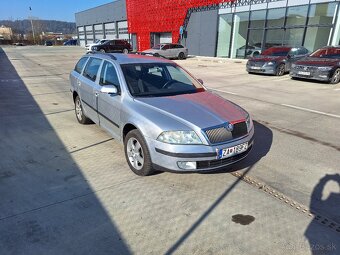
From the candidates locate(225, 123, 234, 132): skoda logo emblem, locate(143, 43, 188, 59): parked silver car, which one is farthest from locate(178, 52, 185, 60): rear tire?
locate(225, 123, 234, 132): skoda logo emblem

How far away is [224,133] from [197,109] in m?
0.53

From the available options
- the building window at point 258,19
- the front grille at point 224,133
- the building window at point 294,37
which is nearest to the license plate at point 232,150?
the front grille at point 224,133

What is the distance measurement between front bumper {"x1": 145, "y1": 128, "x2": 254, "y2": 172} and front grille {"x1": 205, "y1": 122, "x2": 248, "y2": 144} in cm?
7

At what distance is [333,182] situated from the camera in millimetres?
3818

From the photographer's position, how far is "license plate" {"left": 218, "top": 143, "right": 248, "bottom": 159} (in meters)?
3.38

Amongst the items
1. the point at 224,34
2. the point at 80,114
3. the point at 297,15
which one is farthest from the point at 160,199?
the point at 224,34

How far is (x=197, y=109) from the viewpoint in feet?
12.2

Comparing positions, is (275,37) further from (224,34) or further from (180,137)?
(180,137)

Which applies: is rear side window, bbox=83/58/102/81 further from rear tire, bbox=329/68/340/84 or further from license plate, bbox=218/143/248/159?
rear tire, bbox=329/68/340/84

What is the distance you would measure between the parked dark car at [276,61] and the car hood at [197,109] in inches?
448

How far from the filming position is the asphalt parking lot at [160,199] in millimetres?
2650

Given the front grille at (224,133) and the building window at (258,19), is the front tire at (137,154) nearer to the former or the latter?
the front grille at (224,133)

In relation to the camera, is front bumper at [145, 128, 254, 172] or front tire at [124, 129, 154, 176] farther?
front tire at [124, 129, 154, 176]

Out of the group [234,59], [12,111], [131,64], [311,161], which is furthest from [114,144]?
[234,59]
